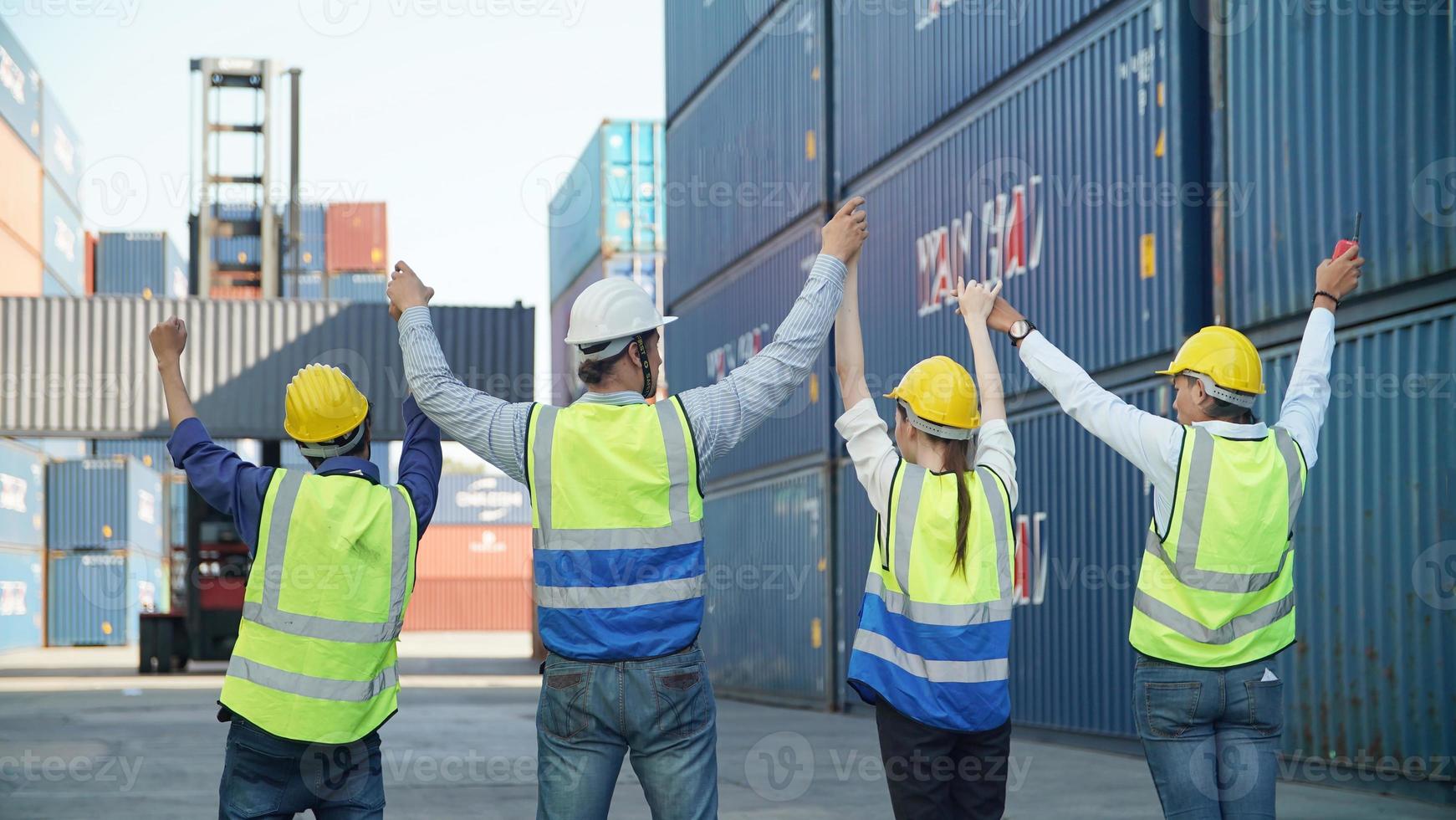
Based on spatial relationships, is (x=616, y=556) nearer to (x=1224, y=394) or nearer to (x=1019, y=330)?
(x=1019, y=330)

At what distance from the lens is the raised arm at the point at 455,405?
134 inches

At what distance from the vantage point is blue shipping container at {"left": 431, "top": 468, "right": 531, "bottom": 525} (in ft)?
213

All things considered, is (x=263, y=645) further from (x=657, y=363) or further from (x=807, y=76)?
(x=807, y=76)

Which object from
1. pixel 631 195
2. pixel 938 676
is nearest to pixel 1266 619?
pixel 938 676

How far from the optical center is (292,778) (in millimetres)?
3684

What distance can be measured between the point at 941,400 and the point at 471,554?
6035 centimetres

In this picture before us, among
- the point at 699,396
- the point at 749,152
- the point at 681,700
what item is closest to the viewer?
the point at 681,700

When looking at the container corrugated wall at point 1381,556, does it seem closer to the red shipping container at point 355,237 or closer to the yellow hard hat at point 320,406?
the yellow hard hat at point 320,406

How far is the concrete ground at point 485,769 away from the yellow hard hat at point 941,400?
493cm

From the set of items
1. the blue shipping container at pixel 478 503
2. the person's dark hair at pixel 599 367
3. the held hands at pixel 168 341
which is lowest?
the blue shipping container at pixel 478 503

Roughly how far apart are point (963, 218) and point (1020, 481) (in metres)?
2.72

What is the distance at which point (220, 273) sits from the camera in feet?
94.9

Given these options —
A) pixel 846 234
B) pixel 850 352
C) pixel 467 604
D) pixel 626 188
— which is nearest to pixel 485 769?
pixel 850 352

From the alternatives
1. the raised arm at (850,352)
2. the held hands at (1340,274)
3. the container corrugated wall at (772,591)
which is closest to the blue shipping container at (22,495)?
the container corrugated wall at (772,591)
